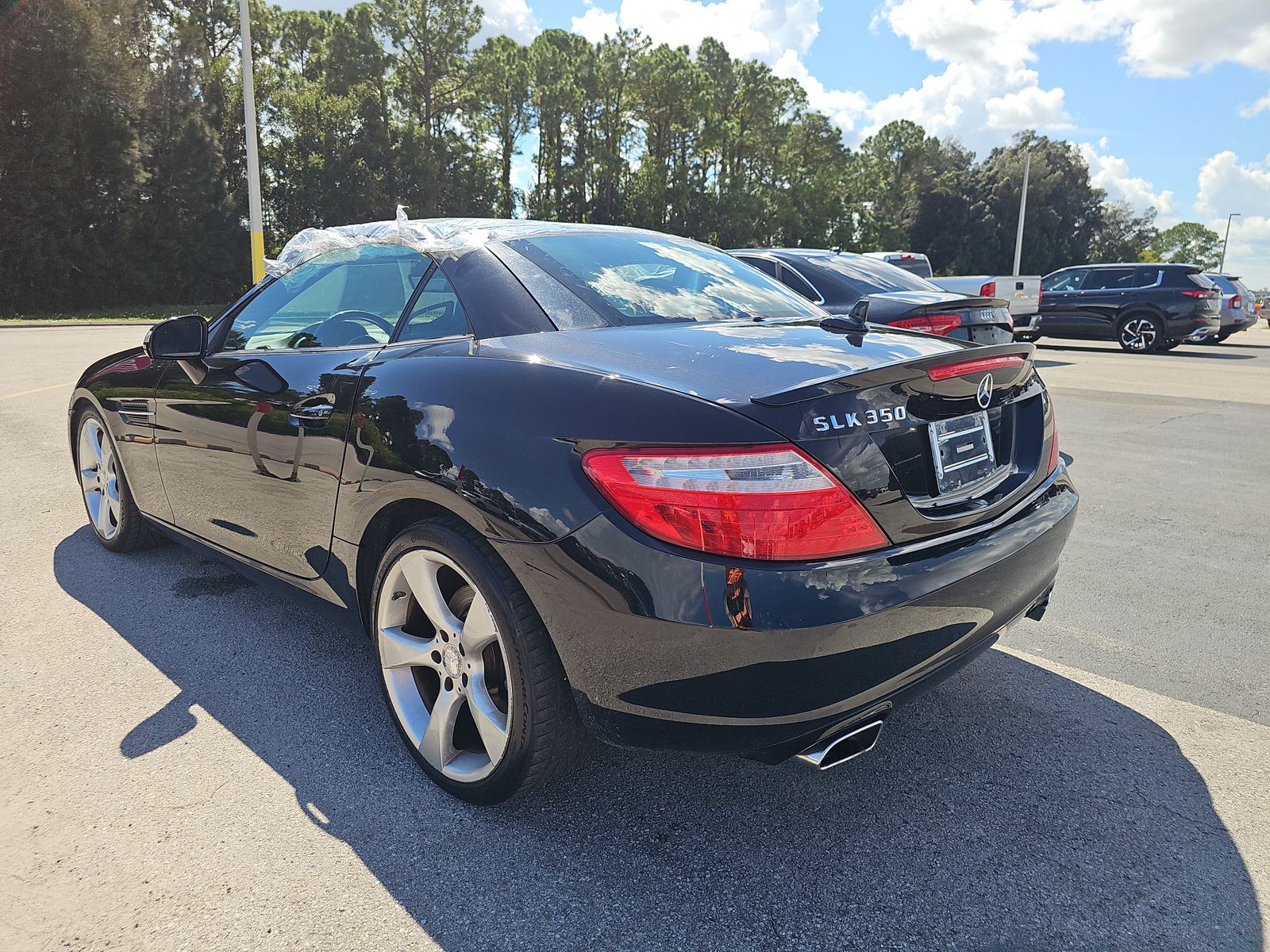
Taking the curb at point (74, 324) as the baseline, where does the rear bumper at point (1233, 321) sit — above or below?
above

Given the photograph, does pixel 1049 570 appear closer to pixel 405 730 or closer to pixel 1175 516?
pixel 405 730

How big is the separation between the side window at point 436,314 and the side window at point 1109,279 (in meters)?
17.5

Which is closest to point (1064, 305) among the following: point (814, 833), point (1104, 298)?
point (1104, 298)

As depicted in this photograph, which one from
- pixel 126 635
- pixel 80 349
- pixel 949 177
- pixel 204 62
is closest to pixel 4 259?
pixel 204 62

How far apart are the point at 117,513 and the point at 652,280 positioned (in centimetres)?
298

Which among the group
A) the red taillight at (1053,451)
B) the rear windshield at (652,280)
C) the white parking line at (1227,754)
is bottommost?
the white parking line at (1227,754)

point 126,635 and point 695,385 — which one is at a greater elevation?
point 695,385

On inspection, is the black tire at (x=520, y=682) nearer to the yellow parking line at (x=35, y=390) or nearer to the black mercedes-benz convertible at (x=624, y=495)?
the black mercedes-benz convertible at (x=624, y=495)

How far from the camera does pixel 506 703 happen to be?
2230 mm

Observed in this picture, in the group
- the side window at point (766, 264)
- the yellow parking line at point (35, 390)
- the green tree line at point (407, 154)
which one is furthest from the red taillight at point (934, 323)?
the green tree line at point (407, 154)

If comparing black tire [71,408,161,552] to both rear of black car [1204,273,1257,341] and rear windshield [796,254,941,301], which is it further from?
rear of black car [1204,273,1257,341]

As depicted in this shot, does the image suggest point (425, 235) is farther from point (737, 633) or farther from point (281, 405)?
point (737, 633)

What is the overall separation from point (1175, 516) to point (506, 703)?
439 cm

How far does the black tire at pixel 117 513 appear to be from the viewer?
13.5 ft
